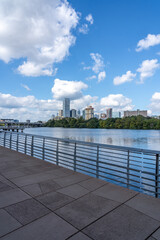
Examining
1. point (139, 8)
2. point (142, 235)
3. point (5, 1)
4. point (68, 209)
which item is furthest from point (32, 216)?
point (139, 8)

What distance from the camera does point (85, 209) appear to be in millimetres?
2973

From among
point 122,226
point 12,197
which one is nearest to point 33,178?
point 12,197

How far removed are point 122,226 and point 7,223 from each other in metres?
1.83

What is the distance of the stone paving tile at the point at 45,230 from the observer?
2.23m

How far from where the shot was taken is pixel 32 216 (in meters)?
2.73

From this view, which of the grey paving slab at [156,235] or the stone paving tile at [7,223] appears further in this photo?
the stone paving tile at [7,223]

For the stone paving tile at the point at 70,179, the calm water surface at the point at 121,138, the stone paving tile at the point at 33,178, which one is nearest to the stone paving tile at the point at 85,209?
the stone paving tile at the point at 70,179

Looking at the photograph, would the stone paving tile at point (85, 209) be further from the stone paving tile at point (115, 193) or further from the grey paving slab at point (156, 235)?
the grey paving slab at point (156, 235)

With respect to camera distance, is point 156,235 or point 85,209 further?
point 85,209

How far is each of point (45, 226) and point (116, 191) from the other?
6.37 feet

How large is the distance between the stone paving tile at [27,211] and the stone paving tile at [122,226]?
3.01 feet

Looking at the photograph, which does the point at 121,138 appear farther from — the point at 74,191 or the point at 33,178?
the point at 74,191

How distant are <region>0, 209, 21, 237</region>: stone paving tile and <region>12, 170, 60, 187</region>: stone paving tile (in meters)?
1.40

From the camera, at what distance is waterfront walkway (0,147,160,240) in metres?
2.32
